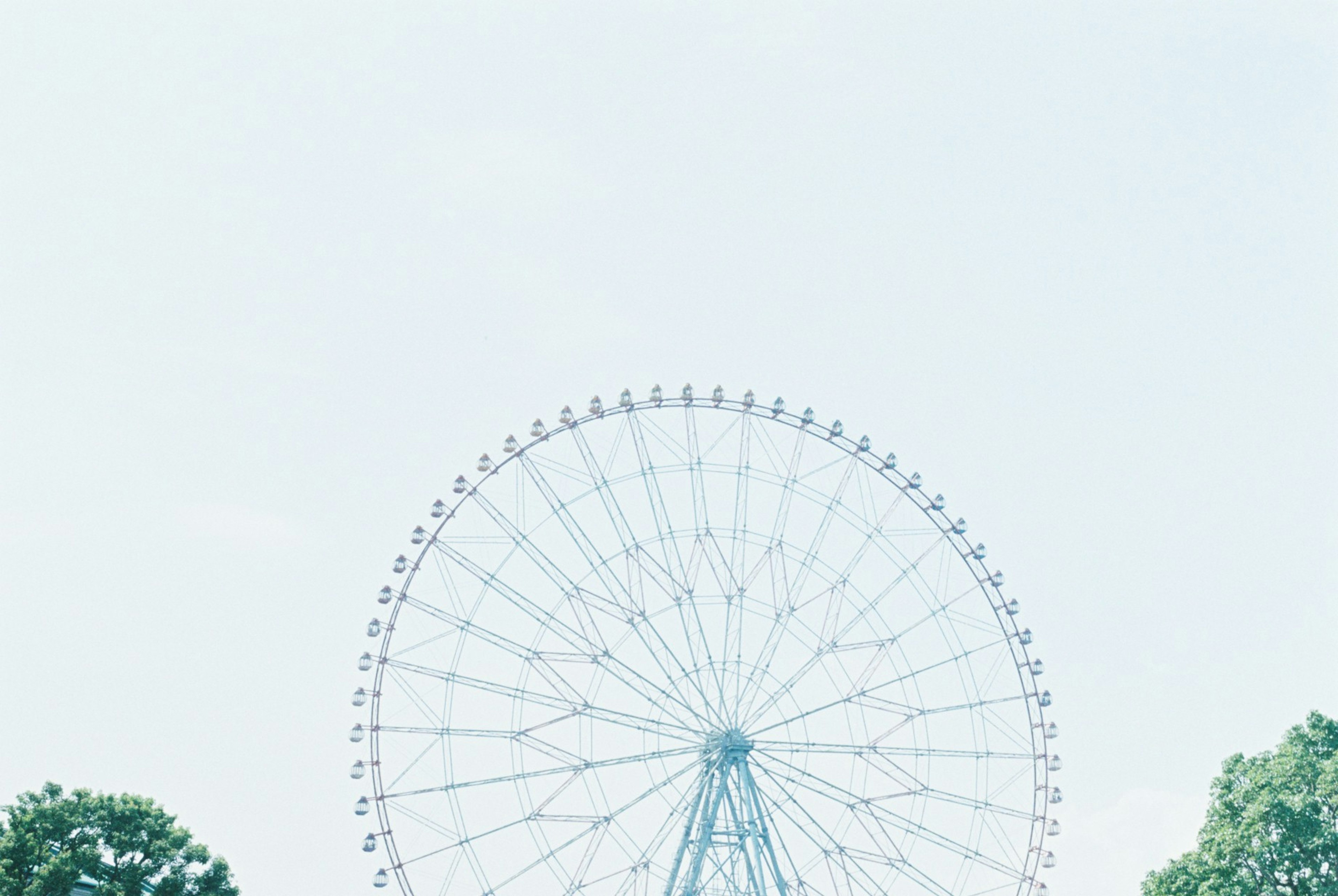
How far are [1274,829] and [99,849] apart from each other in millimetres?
36827

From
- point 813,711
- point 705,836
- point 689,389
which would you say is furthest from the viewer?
point 689,389

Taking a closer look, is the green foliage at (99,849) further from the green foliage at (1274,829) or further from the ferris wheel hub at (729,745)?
the green foliage at (1274,829)

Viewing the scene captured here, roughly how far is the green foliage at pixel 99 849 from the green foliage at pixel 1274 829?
103 feet

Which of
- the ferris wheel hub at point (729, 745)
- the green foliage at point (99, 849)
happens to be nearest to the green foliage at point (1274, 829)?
the ferris wheel hub at point (729, 745)

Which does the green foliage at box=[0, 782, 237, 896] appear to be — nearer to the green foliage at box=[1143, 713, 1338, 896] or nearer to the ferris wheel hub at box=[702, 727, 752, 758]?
the ferris wheel hub at box=[702, 727, 752, 758]

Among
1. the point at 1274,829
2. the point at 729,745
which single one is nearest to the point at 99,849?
the point at 729,745

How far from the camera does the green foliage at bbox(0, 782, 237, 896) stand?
37969mm

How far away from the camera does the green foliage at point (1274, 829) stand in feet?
131

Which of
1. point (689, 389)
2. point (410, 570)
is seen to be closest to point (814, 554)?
point (689, 389)

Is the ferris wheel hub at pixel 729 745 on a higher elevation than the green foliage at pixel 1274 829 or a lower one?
higher

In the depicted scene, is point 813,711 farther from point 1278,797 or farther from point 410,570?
point 1278,797

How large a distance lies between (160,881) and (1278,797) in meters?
35.3

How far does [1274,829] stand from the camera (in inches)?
1603

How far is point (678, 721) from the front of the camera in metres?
37.2
